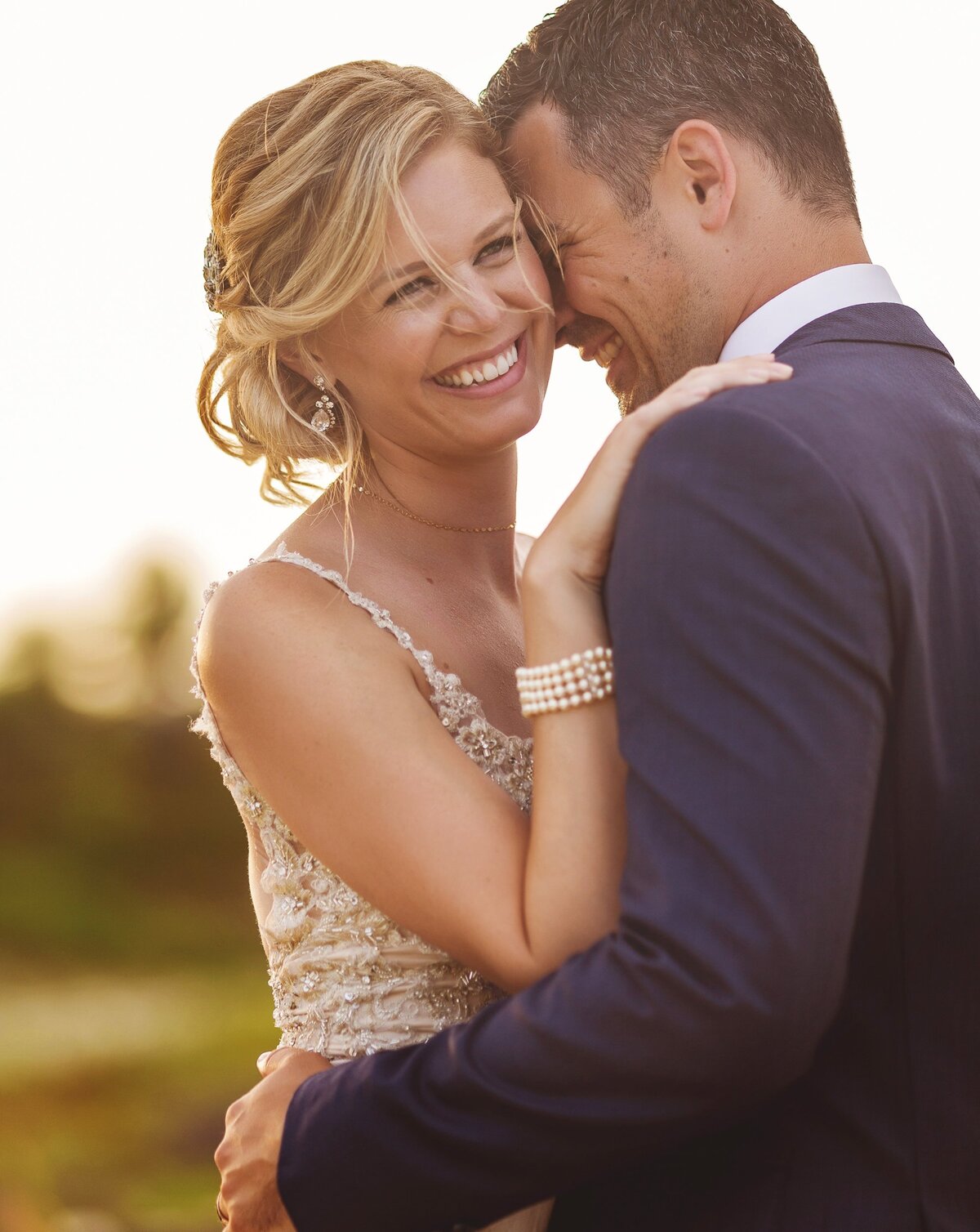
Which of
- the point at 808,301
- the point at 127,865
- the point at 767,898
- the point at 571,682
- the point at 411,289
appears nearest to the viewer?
the point at 767,898

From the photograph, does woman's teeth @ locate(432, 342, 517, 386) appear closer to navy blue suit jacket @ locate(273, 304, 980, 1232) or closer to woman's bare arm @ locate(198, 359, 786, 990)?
woman's bare arm @ locate(198, 359, 786, 990)

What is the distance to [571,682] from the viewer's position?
192cm

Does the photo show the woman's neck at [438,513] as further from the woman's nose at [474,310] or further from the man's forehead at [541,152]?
the man's forehead at [541,152]

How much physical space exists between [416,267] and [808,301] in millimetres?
815

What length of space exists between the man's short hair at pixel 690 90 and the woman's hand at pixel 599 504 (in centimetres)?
68

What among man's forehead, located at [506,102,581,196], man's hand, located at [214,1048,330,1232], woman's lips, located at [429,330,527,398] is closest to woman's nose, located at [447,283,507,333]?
woman's lips, located at [429,330,527,398]

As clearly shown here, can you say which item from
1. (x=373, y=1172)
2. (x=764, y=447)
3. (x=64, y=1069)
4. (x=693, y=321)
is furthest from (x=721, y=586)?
(x=64, y=1069)

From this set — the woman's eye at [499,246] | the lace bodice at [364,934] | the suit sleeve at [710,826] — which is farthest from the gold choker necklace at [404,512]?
the suit sleeve at [710,826]

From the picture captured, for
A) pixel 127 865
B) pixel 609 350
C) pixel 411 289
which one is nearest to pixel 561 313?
pixel 609 350

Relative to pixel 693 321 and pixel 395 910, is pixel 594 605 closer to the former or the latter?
pixel 395 910

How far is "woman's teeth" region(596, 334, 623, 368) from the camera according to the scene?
2799 millimetres

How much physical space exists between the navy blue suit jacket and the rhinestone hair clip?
1548 millimetres

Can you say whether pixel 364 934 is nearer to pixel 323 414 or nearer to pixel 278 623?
pixel 278 623

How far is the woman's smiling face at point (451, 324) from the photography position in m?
2.65
